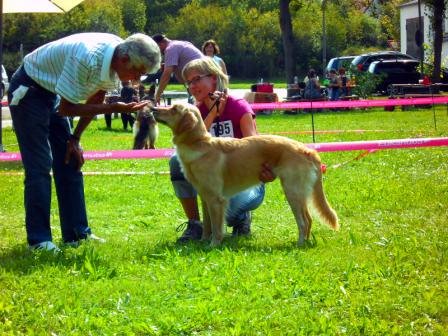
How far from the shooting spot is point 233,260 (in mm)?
4746

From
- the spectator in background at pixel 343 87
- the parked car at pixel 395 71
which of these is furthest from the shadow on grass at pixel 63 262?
the parked car at pixel 395 71

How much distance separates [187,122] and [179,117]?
0.23 ft

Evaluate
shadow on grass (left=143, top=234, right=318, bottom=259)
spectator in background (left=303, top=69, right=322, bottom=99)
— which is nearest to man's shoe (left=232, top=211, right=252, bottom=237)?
shadow on grass (left=143, top=234, right=318, bottom=259)

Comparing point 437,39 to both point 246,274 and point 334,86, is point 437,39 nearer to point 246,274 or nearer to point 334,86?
point 334,86

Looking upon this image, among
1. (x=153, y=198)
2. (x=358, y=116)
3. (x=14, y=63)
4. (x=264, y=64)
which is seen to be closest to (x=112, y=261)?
(x=153, y=198)

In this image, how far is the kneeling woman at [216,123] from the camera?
5.71 metres

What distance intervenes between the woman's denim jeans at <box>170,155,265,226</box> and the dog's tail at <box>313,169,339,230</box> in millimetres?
505

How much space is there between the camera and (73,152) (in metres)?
5.55

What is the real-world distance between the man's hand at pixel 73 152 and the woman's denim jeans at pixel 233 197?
719 millimetres

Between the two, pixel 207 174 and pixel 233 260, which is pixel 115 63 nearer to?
pixel 207 174

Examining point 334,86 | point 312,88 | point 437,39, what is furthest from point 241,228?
point 437,39

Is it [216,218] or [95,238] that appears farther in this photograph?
[95,238]

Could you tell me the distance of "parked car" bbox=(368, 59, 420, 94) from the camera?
29016 millimetres

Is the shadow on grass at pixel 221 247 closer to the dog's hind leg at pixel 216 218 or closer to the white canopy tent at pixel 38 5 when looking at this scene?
the dog's hind leg at pixel 216 218
